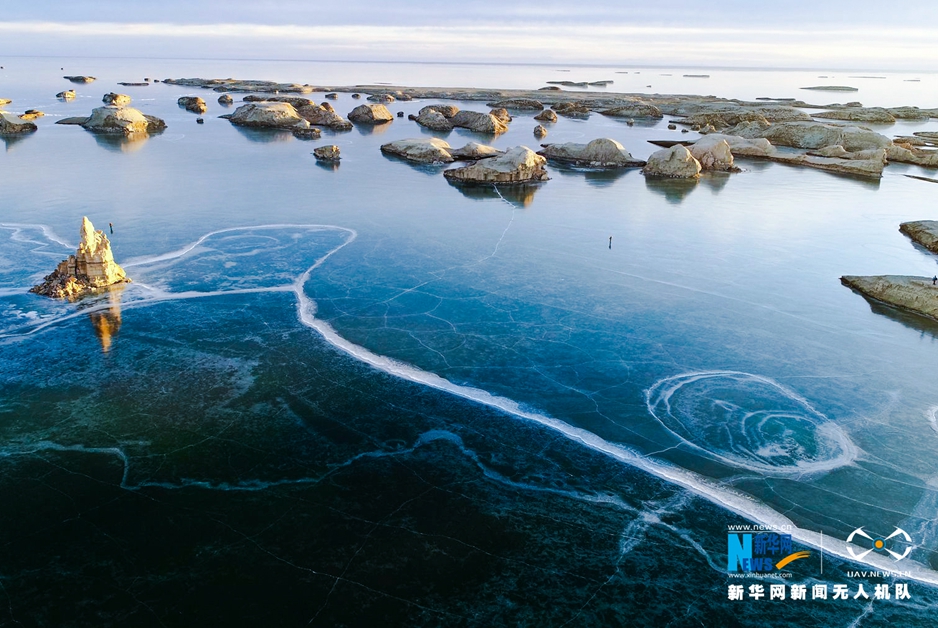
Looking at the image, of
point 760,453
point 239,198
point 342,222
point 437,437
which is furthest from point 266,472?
point 239,198

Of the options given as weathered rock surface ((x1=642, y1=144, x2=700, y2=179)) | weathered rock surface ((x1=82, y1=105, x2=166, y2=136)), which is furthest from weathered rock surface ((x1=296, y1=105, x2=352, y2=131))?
weathered rock surface ((x1=642, y1=144, x2=700, y2=179))

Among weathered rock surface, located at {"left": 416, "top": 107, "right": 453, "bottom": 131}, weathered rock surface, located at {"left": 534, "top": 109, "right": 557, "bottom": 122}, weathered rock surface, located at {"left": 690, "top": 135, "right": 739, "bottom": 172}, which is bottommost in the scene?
weathered rock surface, located at {"left": 690, "top": 135, "right": 739, "bottom": 172}

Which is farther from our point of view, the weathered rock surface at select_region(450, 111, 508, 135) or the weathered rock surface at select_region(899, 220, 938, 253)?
the weathered rock surface at select_region(450, 111, 508, 135)

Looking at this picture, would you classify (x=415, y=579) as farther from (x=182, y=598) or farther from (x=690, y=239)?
(x=690, y=239)

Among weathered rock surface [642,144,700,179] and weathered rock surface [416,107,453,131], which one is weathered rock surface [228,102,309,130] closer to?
weathered rock surface [416,107,453,131]

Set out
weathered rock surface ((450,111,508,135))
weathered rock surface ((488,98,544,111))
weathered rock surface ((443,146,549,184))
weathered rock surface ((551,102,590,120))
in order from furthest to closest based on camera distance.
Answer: weathered rock surface ((488,98,544,111)) < weathered rock surface ((551,102,590,120)) < weathered rock surface ((450,111,508,135)) < weathered rock surface ((443,146,549,184))

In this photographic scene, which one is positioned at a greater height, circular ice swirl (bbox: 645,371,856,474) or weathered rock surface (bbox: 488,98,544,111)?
weathered rock surface (bbox: 488,98,544,111)

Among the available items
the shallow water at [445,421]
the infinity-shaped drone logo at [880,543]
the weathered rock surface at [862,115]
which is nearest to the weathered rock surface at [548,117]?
the weathered rock surface at [862,115]
